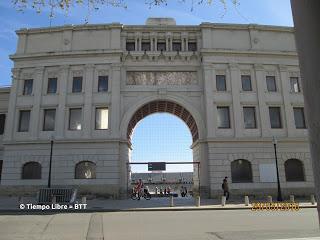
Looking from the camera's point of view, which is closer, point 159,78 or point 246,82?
point 159,78

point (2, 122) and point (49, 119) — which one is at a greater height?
point (2, 122)

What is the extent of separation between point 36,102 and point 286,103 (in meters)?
24.9

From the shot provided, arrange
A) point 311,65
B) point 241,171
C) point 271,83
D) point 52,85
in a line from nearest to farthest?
point 311,65 → point 241,171 → point 52,85 → point 271,83

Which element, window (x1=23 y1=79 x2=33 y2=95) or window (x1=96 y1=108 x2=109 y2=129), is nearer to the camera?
window (x1=96 y1=108 x2=109 y2=129)

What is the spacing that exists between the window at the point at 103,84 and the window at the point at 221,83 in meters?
11.2

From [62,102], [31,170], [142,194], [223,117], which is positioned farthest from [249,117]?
[31,170]

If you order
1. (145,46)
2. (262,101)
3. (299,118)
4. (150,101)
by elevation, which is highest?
(145,46)

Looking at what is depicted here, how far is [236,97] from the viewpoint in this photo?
32.6m

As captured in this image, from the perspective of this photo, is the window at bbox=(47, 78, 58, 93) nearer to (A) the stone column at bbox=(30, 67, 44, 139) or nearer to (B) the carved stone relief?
(A) the stone column at bbox=(30, 67, 44, 139)

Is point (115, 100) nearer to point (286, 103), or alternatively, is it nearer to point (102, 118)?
point (102, 118)

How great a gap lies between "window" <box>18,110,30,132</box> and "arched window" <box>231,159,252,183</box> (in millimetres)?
20459

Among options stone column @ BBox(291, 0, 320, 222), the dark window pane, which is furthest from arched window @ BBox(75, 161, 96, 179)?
stone column @ BBox(291, 0, 320, 222)

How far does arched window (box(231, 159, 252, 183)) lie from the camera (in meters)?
30.7

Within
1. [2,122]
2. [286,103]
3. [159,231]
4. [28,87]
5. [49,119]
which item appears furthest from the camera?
[2,122]
